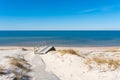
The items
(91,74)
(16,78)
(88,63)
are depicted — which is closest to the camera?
(16,78)

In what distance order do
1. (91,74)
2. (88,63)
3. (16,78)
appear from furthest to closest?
(88,63) < (91,74) < (16,78)

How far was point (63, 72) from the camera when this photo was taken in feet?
43.5

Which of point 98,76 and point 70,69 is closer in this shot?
point 98,76

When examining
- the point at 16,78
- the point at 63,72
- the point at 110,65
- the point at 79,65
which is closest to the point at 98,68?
the point at 110,65

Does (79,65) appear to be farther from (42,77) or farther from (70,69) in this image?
(42,77)

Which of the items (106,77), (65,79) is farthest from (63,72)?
(106,77)

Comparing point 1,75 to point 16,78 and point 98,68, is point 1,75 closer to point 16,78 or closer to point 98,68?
point 16,78

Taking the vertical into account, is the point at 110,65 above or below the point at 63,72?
above

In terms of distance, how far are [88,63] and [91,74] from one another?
63.3 inches

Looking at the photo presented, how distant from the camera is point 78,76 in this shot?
1170cm

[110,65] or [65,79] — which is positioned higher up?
[110,65]

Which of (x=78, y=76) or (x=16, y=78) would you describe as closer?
(x=16, y=78)

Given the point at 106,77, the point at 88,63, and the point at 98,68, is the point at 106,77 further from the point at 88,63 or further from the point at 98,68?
the point at 88,63

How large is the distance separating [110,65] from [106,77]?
58.7 inches
